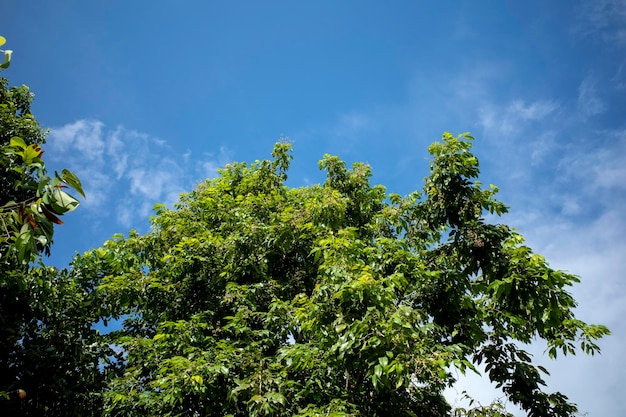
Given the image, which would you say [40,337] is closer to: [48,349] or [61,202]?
[48,349]

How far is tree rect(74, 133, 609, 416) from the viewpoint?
5.46m

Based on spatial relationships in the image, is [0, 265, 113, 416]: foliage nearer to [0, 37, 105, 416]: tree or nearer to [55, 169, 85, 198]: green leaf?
[0, 37, 105, 416]: tree

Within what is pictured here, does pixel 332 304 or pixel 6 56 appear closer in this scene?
pixel 6 56

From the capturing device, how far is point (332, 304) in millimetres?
5680

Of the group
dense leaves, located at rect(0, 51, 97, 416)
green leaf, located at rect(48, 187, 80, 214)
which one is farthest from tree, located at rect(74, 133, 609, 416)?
green leaf, located at rect(48, 187, 80, 214)

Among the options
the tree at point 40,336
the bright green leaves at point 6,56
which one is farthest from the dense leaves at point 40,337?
the bright green leaves at point 6,56

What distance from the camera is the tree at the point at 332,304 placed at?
215 inches

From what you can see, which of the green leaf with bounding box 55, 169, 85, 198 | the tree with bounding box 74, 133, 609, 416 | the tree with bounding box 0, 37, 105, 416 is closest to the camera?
the green leaf with bounding box 55, 169, 85, 198

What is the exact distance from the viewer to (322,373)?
6.23 meters

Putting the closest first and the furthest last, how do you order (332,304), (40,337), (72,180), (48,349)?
(72,180)
(332,304)
(48,349)
(40,337)

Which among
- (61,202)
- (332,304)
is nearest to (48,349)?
(332,304)

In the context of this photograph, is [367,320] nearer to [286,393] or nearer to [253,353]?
[286,393]

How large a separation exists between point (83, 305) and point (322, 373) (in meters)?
5.23

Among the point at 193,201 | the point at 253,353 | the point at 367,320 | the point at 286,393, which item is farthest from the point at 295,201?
the point at 367,320
